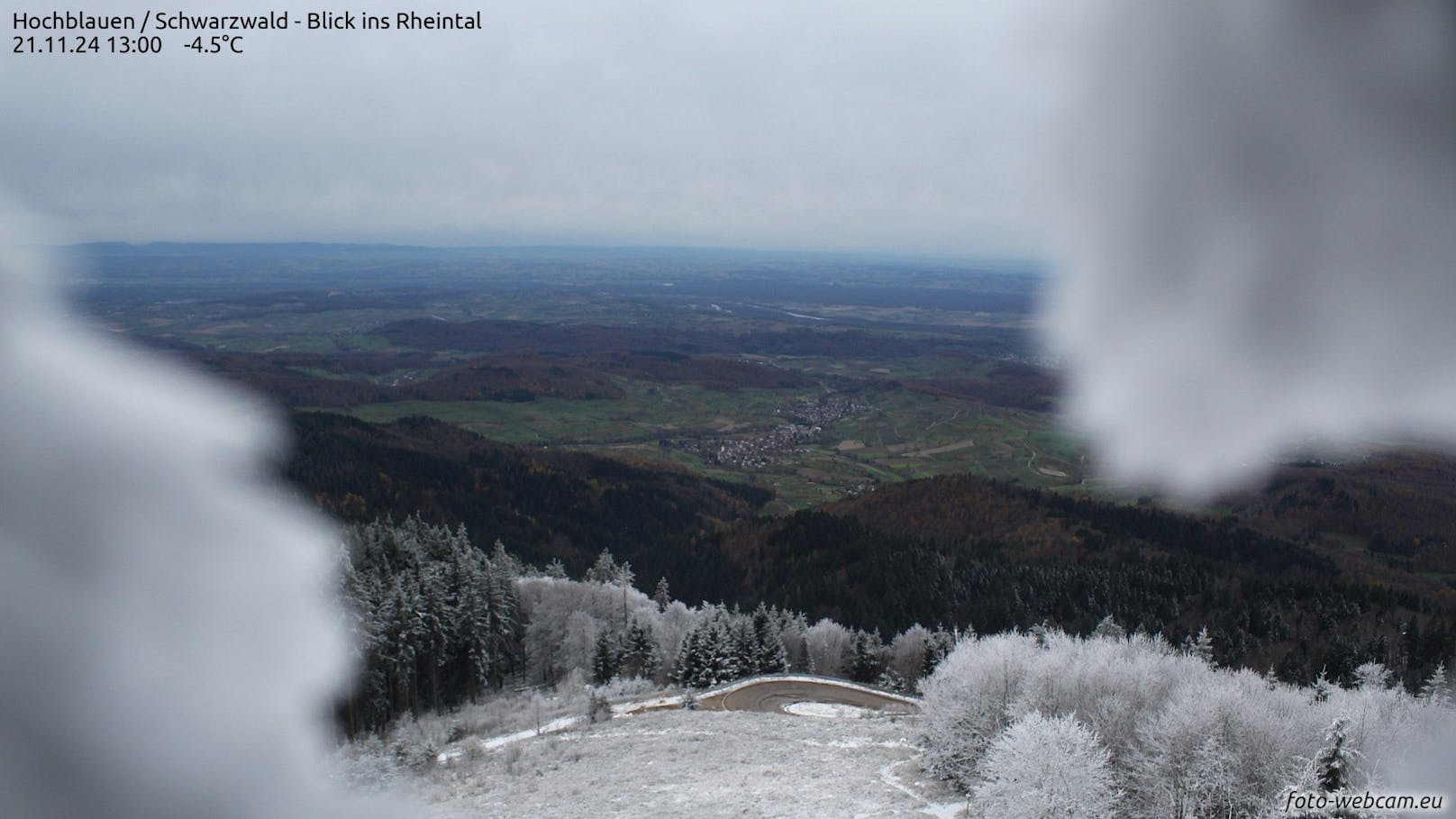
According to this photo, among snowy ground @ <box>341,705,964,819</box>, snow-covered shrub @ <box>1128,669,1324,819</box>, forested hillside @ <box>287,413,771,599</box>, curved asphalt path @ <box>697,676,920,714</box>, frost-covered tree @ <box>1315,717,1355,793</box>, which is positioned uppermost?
frost-covered tree @ <box>1315,717,1355,793</box>

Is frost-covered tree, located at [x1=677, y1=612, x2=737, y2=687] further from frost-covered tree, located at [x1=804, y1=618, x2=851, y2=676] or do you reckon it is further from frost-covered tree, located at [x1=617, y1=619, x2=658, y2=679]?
frost-covered tree, located at [x1=804, y1=618, x2=851, y2=676]

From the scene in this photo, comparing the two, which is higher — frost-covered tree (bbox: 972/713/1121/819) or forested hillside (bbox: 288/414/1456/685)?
frost-covered tree (bbox: 972/713/1121/819)

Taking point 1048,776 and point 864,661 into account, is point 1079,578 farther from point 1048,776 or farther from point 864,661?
point 1048,776

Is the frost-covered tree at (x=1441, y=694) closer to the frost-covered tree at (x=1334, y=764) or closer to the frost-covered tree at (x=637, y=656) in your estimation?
the frost-covered tree at (x=1334, y=764)

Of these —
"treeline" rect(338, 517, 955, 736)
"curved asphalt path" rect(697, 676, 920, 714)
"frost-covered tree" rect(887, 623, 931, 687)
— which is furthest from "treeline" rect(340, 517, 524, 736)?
"frost-covered tree" rect(887, 623, 931, 687)

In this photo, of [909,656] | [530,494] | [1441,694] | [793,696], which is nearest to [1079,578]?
[909,656]

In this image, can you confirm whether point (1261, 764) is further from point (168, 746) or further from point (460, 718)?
point (460, 718)
